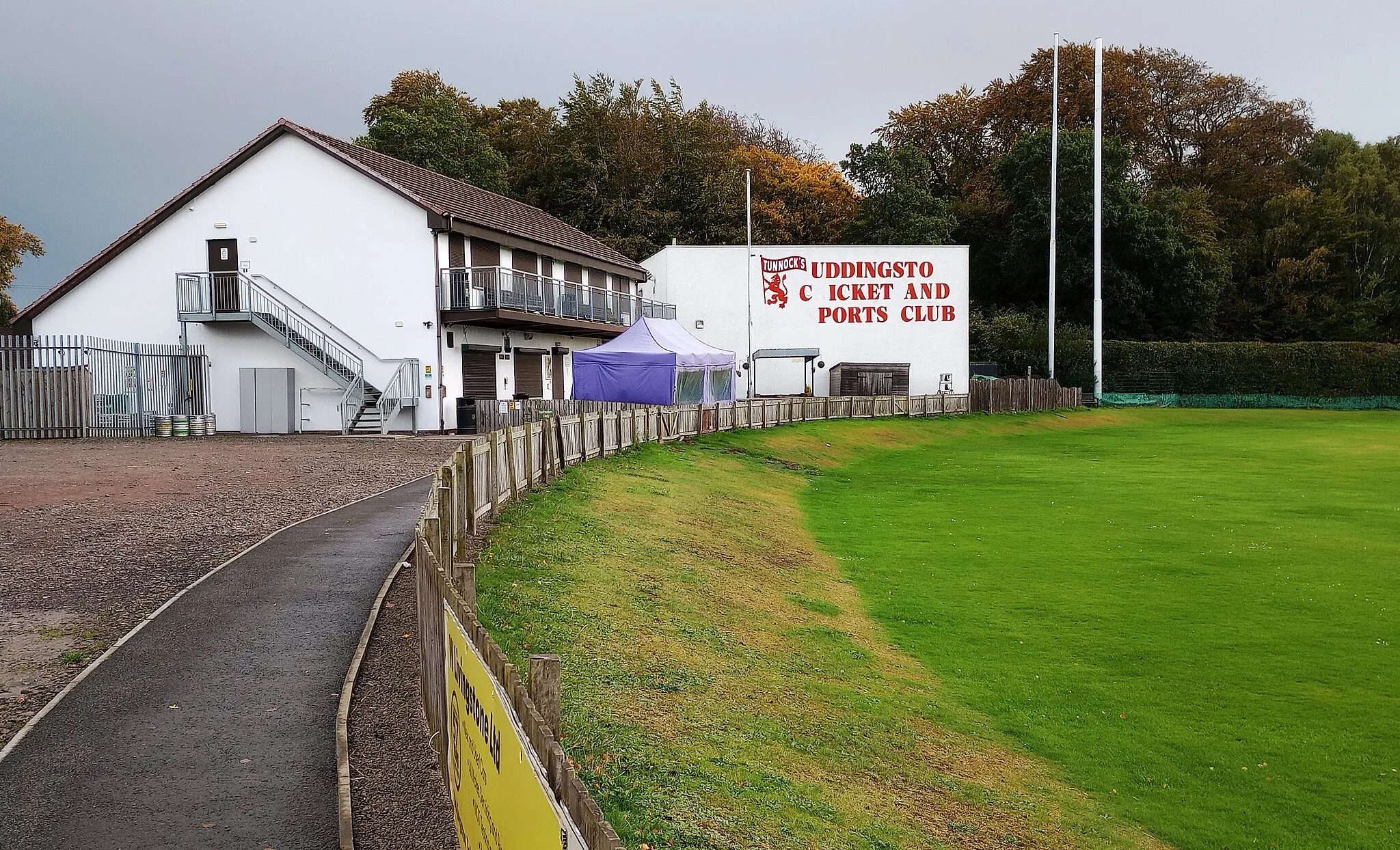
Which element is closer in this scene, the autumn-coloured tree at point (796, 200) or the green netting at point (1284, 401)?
the green netting at point (1284, 401)

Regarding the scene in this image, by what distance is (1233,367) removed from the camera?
6238 centimetres

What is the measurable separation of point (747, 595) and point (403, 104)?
56851 mm

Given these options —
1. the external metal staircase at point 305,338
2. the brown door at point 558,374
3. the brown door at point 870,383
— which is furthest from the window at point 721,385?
the brown door at point 870,383

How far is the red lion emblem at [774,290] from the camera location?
52000mm

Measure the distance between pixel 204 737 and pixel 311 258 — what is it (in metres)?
30.1

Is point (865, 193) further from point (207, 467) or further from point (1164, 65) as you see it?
point (207, 467)

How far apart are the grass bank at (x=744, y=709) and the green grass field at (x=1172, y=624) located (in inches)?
27.4

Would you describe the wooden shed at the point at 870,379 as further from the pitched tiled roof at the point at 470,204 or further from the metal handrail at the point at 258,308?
the metal handrail at the point at 258,308

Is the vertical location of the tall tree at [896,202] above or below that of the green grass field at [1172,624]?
above

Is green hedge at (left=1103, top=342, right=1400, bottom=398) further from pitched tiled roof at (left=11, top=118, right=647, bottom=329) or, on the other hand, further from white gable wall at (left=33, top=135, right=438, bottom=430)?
white gable wall at (left=33, top=135, right=438, bottom=430)

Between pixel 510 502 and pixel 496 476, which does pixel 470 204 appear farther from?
pixel 496 476

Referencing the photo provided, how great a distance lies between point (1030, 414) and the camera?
51250mm

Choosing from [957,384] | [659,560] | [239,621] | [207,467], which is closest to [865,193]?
[957,384]

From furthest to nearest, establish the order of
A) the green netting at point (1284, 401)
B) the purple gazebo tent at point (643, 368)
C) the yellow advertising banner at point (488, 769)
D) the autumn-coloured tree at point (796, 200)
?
the autumn-coloured tree at point (796, 200), the green netting at point (1284, 401), the purple gazebo tent at point (643, 368), the yellow advertising banner at point (488, 769)
